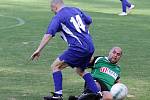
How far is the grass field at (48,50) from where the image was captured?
8055mm

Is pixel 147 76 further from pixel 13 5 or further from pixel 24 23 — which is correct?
pixel 13 5

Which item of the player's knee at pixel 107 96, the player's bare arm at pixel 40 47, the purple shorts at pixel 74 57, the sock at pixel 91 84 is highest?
the player's bare arm at pixel 40 47

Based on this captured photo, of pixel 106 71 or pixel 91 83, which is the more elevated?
pixel 106 71

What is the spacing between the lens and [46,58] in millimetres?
10680

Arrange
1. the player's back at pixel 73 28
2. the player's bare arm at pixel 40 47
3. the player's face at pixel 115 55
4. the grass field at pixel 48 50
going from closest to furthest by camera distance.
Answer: the player's bare arm at pixel 40 47, the player's back at pixel 73 28, the player's face at pixel 115 55, the grass field at pixel 48 50

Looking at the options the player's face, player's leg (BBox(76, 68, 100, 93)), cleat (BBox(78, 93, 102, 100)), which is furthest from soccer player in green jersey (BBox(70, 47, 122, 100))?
cleat (BBox(78, 93, 102, 100))

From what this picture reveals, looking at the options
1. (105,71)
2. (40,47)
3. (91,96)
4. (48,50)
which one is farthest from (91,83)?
(48,50)

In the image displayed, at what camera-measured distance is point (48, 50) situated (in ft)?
38.4

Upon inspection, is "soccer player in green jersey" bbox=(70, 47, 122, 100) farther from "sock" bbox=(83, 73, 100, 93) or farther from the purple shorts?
the purple shorts

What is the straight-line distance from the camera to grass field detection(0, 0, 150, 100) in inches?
317

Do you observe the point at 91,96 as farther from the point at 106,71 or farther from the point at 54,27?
the point at 54,27

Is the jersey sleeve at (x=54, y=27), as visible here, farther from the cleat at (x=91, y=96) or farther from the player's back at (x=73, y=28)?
the cleat at (x=91, y=96)

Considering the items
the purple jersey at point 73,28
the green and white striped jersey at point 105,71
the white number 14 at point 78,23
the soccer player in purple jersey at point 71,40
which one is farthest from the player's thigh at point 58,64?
the green and white striped jersey at point 105,71

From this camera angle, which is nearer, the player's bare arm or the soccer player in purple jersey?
the player's bare arm
